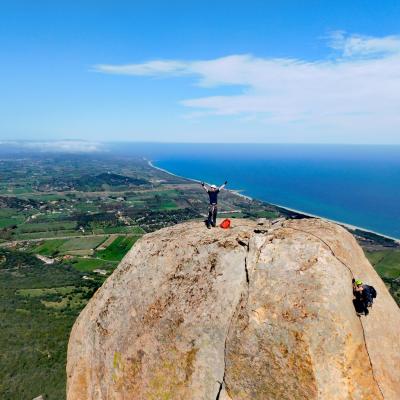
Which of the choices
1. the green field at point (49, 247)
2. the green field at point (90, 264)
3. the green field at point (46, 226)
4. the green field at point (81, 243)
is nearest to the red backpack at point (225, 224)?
the green field at point (90, 264)

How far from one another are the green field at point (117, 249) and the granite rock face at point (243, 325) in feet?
378

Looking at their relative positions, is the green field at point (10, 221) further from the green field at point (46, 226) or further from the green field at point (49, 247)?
the green field at point (49, 247)

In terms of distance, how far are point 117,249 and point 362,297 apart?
13528 centimetres

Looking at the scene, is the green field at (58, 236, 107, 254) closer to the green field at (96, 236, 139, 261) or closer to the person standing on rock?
the green field at (96, 236, 139, 261)

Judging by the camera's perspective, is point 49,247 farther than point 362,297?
Yes

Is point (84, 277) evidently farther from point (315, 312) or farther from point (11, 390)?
point (315, 312)

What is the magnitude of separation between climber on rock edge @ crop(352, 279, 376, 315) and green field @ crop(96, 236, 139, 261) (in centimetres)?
12172

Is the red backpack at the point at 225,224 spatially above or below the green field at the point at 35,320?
above

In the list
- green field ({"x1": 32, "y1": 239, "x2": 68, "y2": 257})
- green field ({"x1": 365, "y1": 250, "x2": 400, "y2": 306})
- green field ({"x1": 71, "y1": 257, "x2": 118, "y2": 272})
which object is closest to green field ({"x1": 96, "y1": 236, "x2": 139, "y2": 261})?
green field ({"x1": 71, "y1": 257, "x2": 118, "y2": 272})

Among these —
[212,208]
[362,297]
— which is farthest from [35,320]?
[362,297]

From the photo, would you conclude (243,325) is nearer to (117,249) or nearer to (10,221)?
(117,249)

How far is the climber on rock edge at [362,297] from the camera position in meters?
13.7

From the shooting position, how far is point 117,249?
143375mm

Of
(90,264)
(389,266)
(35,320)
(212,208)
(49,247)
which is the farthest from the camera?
(49,247)
